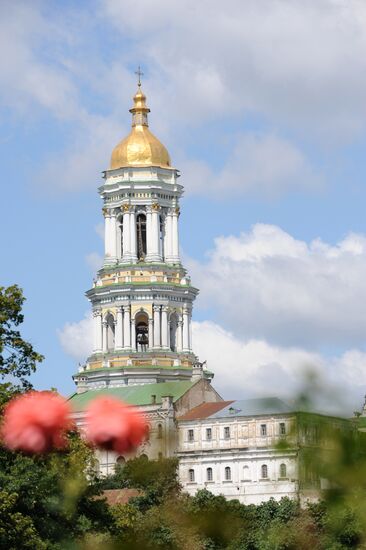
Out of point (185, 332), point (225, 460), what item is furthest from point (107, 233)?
point (225, 460)

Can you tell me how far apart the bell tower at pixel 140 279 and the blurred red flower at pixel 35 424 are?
11714 centimetres

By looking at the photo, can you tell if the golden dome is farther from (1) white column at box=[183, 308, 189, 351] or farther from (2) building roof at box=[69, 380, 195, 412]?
(2) building roof at box=[69, 380, 195, 412]

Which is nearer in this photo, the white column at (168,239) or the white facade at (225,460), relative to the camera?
the white facade at (225,460)

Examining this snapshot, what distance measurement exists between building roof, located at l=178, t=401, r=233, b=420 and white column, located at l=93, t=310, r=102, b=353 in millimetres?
12865

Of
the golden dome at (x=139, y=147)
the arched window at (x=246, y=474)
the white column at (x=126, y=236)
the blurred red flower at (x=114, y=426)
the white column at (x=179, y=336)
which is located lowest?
the blurred red flower at (x=114, y=426)

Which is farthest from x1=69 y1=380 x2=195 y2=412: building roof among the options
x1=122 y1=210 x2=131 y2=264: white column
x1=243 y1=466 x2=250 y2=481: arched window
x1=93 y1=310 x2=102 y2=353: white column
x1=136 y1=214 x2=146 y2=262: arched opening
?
x1=136 y1=214 x2=146 y2=262: arched opening

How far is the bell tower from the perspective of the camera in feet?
414

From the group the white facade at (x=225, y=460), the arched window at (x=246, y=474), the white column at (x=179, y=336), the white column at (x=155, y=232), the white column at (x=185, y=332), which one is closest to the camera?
the white facade at (x=225, y=460)

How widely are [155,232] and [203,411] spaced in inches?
782

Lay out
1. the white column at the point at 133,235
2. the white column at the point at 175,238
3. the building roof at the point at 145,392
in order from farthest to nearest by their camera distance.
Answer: the white column at the point at 175,238, the white column at the point at 133,235, the building roof at the point at 145,392

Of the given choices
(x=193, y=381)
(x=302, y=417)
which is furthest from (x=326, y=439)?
(x=193, y=381)

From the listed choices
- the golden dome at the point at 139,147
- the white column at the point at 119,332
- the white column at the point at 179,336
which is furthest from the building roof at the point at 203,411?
the golden dome at the point at 139,147

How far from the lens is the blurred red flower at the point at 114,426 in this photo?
706 cm

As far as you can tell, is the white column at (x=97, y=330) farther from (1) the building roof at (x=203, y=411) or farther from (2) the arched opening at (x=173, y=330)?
(1) the building roof at (x=203, y=411)
